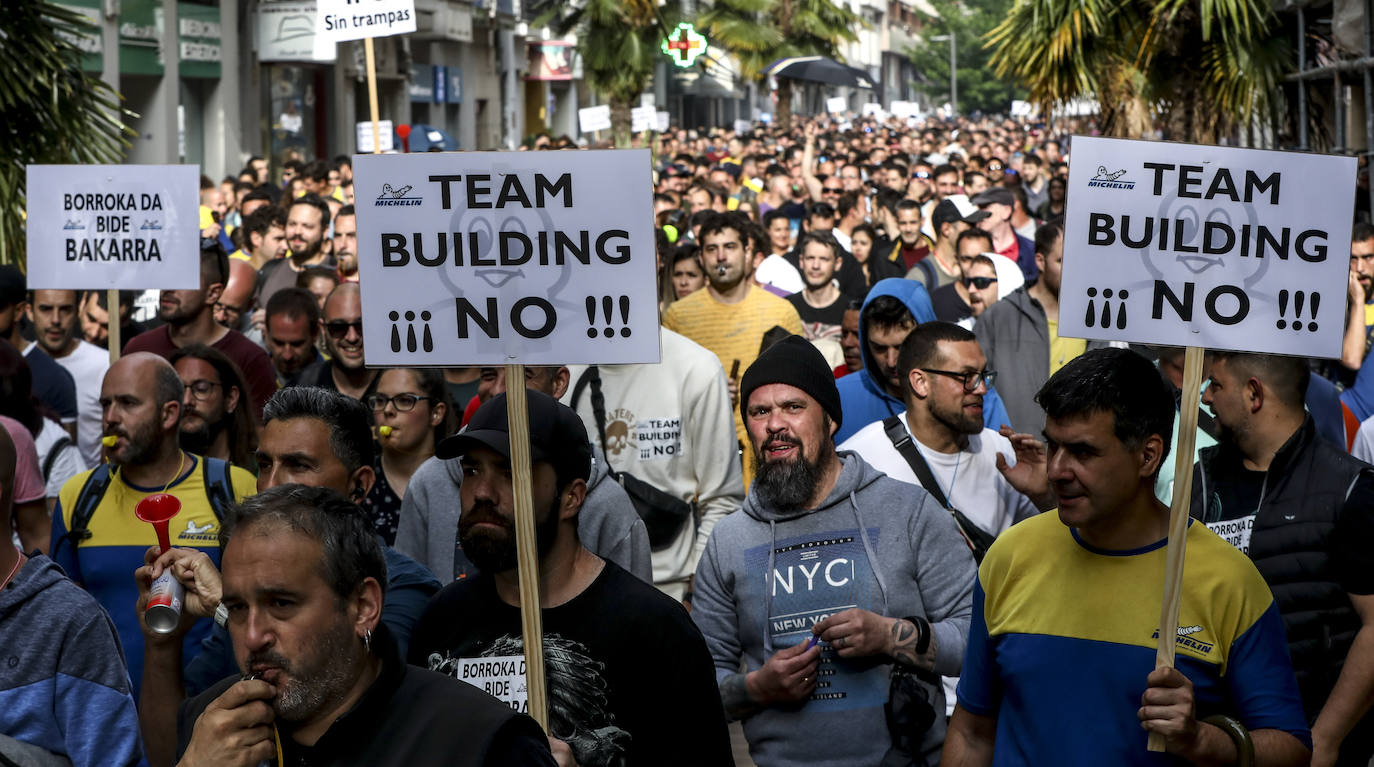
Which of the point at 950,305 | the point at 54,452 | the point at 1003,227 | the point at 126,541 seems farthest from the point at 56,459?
the point at 1003,227

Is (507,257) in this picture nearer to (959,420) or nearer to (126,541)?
(126,541)

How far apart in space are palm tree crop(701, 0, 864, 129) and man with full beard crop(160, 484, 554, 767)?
4012cm

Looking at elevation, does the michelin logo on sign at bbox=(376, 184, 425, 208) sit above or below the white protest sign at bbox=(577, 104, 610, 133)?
below

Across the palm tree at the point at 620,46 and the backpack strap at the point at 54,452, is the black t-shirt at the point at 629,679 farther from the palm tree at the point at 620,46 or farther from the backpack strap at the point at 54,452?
the palm tree at the point at 620,46

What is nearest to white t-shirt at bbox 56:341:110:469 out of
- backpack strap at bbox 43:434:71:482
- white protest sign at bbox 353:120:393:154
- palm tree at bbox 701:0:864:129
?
backpack strap at bbox 43:434:71:482

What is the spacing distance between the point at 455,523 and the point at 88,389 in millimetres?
3094

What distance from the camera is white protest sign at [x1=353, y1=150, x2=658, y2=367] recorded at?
4016 millimetres

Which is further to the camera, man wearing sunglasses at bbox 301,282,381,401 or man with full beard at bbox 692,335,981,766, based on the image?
man wearing sunglasses at bbox 301,282,381,401

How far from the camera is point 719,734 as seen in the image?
140 inches

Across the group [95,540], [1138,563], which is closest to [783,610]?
[1138,563]

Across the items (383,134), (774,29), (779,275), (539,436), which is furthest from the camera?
(774,29)

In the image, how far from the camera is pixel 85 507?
500 cm

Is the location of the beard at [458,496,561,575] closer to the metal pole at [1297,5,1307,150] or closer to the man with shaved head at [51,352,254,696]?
the man with shaved head at [51,352,254,696]

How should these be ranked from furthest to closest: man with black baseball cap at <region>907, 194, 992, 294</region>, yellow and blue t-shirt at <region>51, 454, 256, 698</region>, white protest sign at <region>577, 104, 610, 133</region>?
white protest sign at <region>577, 104, 610, 133</region>, man with black baseball cap at <region>907, 194, 992, 294</region>, yellow and blue t-shirt at <region>51, 454, 256, 698</region>
